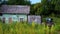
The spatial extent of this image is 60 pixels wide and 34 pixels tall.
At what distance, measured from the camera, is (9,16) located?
28750 millimetres

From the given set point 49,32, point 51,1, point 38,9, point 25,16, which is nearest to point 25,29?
point 49,32

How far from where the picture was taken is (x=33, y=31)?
21.1ft

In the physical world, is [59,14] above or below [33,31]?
Result: below

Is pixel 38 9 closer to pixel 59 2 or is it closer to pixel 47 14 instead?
pixel 47 14

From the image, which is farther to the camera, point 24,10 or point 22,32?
point 24,10

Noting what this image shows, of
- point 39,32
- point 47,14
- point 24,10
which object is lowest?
point 47,14

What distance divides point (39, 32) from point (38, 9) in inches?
1260

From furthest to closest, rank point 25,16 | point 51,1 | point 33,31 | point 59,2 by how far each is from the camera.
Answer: point 51,1, point 59,2, point 25,16, point 33,31

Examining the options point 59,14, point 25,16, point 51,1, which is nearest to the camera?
point 25,16

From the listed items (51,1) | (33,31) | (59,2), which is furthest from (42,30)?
(51,1)

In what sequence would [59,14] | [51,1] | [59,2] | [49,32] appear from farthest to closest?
1. [59,14]
2. [51,1]
3. [59,2]
4. [49,32]

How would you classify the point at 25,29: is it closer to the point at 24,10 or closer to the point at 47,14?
the point at 24,10

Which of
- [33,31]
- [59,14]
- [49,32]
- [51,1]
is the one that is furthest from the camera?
[59,14]

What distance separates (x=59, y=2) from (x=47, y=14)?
894 centimetres
